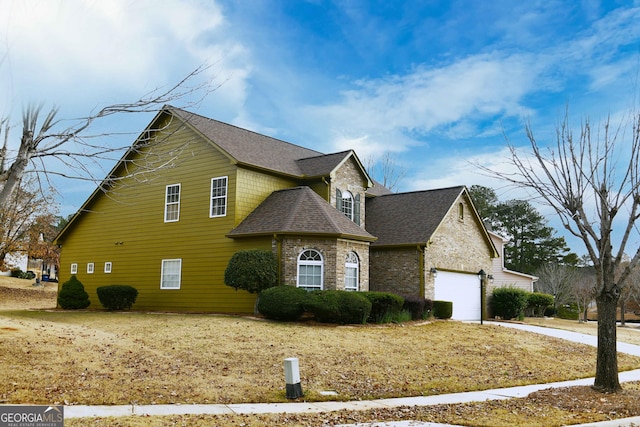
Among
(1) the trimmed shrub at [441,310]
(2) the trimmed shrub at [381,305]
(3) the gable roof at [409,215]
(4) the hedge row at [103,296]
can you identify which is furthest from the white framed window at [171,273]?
(1) the trimmed shrub at [441,310]

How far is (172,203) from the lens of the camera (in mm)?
25141

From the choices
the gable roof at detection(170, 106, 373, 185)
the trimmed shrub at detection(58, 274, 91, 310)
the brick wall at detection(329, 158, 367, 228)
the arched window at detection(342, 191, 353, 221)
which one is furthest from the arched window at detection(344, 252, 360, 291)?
the trimmed shrub at detection(58, 274, 91, 310)

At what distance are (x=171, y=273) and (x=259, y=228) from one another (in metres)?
5.51

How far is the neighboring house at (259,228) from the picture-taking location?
21453 millimetres

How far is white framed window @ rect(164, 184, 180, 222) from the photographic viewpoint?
81.8ft

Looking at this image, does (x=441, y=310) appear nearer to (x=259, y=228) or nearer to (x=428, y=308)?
(x=428, y=308)

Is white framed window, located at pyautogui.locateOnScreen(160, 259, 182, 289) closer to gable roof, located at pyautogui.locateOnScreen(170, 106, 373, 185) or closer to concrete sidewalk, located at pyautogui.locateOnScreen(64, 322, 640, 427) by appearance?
gable roof, located at pyautogui.locateOnScreen(170, 106, 373, 185)

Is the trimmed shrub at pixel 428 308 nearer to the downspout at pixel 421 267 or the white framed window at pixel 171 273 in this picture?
the downspout at pixel 421 267

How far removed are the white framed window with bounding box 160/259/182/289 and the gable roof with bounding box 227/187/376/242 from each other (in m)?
3.59

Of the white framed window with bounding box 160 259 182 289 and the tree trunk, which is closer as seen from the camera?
the tree trunk

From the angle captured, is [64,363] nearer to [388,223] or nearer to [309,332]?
[309,332]

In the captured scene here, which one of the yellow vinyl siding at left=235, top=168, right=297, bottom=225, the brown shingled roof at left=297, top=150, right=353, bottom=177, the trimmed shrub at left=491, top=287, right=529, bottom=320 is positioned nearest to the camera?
the yellow vinyl siding at left=235, top=168, right=297, bottom=225

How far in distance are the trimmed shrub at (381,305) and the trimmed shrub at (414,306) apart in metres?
1.29

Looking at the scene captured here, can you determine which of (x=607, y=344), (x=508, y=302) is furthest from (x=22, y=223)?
(x=607, y=344)
